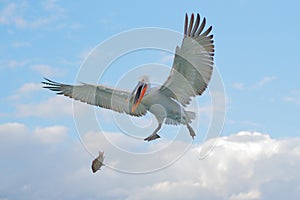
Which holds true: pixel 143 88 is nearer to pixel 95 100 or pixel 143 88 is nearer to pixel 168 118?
pixel 168 118

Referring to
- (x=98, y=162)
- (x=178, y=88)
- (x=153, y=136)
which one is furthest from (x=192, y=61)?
(x=98, y=162)

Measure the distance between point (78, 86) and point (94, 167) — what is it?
4486 millimetres

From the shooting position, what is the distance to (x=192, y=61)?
18.7 meters

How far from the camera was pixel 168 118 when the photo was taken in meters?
19.8

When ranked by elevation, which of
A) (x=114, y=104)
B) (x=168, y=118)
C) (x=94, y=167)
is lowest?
(x=94, y=167)

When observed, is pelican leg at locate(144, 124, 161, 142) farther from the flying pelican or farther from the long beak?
the long beak

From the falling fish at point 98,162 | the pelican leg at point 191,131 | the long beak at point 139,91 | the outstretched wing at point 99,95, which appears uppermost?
the outstretched wing at point 99,95

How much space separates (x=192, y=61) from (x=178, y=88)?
1220 mm

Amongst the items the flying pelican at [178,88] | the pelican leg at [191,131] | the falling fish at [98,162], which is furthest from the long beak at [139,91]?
the falling fish at [98,162]

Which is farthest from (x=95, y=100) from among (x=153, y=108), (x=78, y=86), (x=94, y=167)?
(x=94, y=167)

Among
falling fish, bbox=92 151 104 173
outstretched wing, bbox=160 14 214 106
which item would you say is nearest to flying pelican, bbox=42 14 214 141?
outstretched wing, bbox=160 14 214 106

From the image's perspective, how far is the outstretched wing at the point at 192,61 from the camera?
61.0 ft

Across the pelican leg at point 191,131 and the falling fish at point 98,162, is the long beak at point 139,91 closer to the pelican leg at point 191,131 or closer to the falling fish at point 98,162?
the pelican leg at point 191,131

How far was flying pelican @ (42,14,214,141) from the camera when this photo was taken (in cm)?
1862
